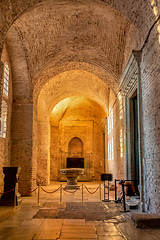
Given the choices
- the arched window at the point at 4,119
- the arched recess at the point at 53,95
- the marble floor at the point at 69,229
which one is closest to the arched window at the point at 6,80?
the arched window at the point at 4,119

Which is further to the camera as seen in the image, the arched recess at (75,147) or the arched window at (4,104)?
the arched recess at (75,147)

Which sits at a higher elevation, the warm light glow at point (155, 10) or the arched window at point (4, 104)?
the warm light glow at point (155, 10)

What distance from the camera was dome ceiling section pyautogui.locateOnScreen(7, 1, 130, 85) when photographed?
9.34 meters

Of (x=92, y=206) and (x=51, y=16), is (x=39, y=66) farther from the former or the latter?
(x=92, y=206)

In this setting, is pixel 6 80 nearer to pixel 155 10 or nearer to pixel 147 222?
pixel 155 10

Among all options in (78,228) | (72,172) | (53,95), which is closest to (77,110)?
(53,95)

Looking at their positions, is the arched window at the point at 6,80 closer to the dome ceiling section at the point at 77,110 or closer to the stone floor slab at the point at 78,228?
the stone floor slab at the point at 78,228

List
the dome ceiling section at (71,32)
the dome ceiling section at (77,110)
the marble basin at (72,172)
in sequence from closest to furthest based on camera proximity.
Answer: the dome ceiling section at (71,32), the marble basin at (72,172), the dome ceiling section at (77,110)

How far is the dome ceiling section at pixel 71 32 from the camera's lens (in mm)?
9336

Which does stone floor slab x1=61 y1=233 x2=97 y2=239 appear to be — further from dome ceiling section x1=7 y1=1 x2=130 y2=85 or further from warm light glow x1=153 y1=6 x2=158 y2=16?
dome ceiling section x1=7 y1=1 x2=130 y2=85

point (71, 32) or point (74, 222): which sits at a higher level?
point (71, 32)

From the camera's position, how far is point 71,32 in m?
10.8

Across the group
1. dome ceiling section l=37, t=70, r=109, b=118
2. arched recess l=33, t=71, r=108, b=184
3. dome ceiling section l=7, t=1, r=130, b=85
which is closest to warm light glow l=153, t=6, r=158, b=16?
dome ceiling section l=7, t=1, r=130, b=85

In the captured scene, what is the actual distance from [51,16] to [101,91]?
761 centimetres
